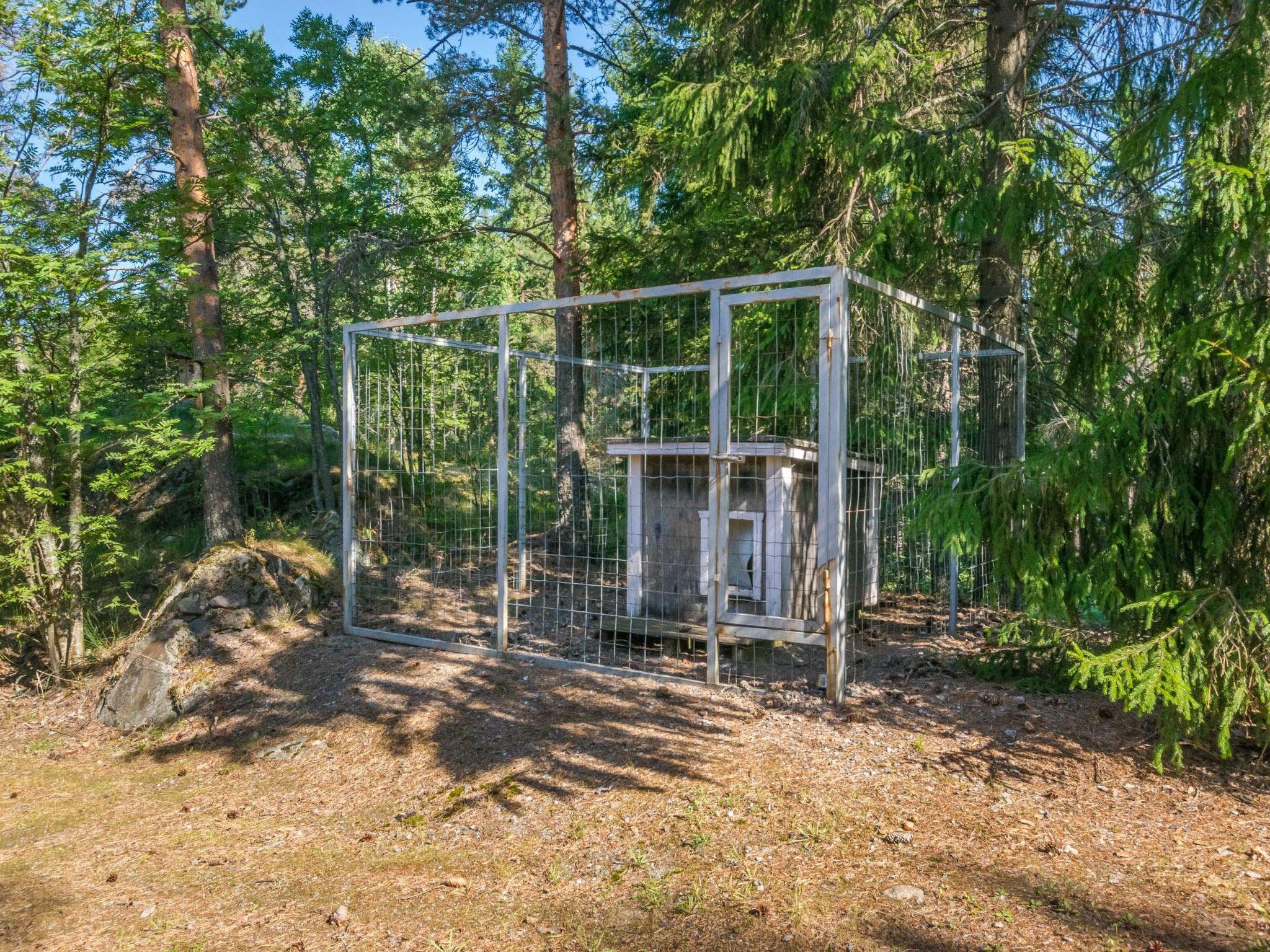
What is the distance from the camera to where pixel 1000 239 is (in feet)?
20.6

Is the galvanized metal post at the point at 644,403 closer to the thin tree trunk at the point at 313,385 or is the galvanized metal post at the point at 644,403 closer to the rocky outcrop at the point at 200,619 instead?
the rocky outcrop at the point at 200,619

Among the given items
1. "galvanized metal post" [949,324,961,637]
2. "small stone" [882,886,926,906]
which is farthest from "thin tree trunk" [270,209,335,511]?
"small stone" [882,886,926,906]

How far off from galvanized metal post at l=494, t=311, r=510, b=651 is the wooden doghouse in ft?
2.83

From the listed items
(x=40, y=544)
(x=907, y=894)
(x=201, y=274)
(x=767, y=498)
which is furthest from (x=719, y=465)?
(x=201, y=274)

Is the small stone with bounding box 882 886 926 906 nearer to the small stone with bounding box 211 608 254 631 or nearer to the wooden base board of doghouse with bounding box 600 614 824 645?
the wooden base board of doghouse with bounding box 600 614 824 645

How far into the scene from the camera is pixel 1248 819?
3.47m

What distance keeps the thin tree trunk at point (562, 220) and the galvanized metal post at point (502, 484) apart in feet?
11.5

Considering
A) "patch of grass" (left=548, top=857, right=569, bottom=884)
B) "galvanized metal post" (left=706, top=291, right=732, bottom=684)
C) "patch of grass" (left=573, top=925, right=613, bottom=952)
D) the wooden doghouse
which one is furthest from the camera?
the wooden doghouse

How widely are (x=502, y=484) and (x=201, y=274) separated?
406 cm

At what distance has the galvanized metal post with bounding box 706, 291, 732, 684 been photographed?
518 cm

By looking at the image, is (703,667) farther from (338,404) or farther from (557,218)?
(338,404)

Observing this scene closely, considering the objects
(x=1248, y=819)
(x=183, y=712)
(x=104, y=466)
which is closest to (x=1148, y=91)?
(x=1248, y=819)

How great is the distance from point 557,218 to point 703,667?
6552 millimetres

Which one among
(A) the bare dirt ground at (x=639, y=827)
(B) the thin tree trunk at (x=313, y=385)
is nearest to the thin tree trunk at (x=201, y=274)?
(B) the thin tree trunk at (x=313, y=385)
